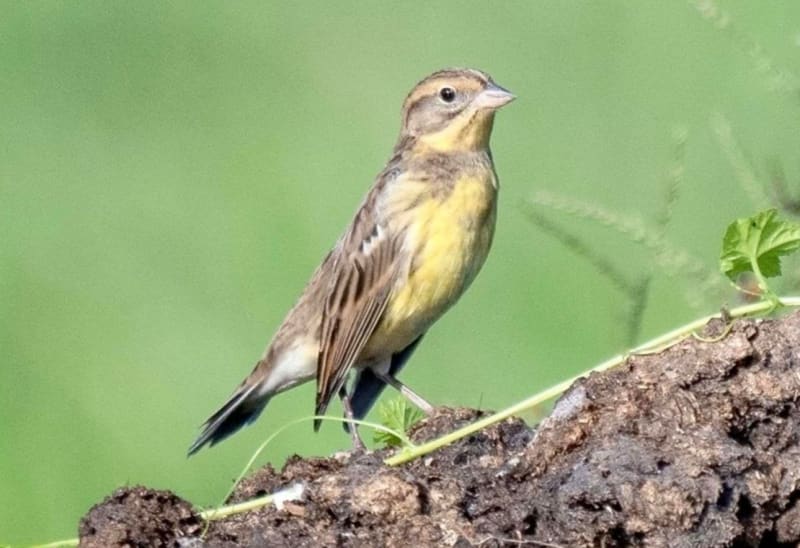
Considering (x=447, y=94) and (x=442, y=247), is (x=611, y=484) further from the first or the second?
(x=447, y=94)

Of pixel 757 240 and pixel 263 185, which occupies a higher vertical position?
pixel 263 185

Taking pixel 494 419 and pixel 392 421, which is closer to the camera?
pixel 494 419

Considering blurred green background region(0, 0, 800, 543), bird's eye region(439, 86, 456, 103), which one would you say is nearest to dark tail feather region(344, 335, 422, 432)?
blurred green background region(0, 0, 800, 543)

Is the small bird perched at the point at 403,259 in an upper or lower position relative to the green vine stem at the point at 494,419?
upper

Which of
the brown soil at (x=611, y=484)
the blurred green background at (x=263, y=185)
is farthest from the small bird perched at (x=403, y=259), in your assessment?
the brown soil at (x=611, y=484)

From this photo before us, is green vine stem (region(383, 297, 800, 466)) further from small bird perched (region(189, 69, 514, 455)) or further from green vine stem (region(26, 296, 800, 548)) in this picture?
small bird perched (region(189, 69, 514, 455))

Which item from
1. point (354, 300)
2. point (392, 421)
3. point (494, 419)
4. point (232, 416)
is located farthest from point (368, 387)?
point (494, 419)

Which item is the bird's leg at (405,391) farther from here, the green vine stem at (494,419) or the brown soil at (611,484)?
the brown soil at (611,484)

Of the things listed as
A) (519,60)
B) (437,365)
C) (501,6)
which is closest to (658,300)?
(437,365)
